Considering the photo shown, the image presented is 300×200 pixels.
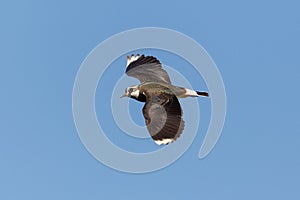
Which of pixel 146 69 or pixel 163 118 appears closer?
pixel 163 118

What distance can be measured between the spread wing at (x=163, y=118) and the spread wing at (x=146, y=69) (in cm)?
179

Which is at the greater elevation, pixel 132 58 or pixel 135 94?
pixel 132 58

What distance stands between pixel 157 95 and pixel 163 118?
114 cm

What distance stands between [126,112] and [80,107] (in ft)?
4.09

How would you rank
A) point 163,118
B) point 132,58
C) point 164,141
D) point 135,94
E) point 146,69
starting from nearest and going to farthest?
point 164,141, point 163,118, point 135,94, point 146,69, point 132,58

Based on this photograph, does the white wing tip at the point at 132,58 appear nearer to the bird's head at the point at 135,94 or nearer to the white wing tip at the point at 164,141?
the bird's head at the point at 135,94

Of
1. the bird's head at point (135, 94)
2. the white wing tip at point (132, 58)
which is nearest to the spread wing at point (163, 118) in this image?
the bird's head at point (135, 94)

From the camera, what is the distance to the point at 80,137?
17.6m

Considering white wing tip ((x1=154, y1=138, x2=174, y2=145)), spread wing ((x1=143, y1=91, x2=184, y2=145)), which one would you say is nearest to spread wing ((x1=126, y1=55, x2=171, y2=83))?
spread wing ((x1=143, y1=91, x2=184, y2=145))

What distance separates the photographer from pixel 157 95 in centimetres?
1783

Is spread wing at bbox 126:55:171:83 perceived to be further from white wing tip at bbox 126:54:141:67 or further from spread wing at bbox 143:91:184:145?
spread wing at bbox 143:91:184:145

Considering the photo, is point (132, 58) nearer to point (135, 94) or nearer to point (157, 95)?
point (135, 94)

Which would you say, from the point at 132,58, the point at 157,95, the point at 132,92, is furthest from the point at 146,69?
the point at 157,95

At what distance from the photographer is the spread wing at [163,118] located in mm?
16391
